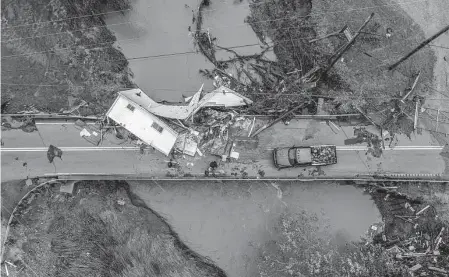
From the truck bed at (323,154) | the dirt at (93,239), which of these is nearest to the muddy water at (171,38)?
the dirt at (93,239)

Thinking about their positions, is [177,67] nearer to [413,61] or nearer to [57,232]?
[57,232]

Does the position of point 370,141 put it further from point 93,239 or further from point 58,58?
point 58,58

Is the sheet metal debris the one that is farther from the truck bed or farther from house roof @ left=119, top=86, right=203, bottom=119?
the truck bed

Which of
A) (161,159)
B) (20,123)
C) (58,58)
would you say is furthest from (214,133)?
(20,123)

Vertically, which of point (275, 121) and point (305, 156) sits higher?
point (275, 121)

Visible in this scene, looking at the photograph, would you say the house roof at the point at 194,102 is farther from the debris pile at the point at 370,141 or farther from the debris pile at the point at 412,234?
the debris pile at the point at 412,234

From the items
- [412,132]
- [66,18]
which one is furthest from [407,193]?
[66,18]
